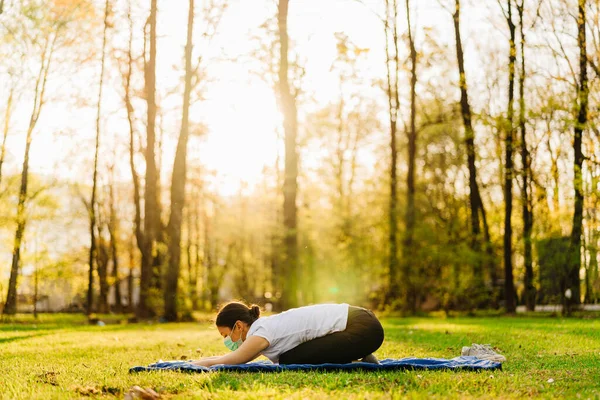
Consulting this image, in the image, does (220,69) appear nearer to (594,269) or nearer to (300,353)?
(594,269)

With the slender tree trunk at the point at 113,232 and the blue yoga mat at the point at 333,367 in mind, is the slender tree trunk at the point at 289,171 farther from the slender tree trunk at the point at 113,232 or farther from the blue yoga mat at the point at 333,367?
the slender tree trunk at the point at 113,232

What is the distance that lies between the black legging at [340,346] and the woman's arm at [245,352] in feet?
1.26

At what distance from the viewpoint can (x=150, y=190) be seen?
25281mm

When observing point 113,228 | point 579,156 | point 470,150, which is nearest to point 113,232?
point 113,228

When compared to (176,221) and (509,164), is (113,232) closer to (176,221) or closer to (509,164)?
(176,221)

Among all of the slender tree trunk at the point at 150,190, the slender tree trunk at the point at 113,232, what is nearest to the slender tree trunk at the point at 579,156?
the slender tree trunk at the point at 150,190

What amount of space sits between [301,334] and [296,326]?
0.11 metres

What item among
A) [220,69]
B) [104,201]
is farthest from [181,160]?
[104,201]

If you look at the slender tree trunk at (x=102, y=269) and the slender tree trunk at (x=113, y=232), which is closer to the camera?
the slender tree trunk at (x=102, y=269)

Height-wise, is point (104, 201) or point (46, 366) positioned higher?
point (104, 201)

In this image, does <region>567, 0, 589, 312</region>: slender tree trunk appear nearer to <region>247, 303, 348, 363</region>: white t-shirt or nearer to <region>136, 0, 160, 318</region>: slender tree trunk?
<region>136, 0, 160, 318</region>: slender tree trunk

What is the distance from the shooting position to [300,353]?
288 inches

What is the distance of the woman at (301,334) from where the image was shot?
713 centimetres

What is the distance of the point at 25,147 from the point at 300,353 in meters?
22.2
